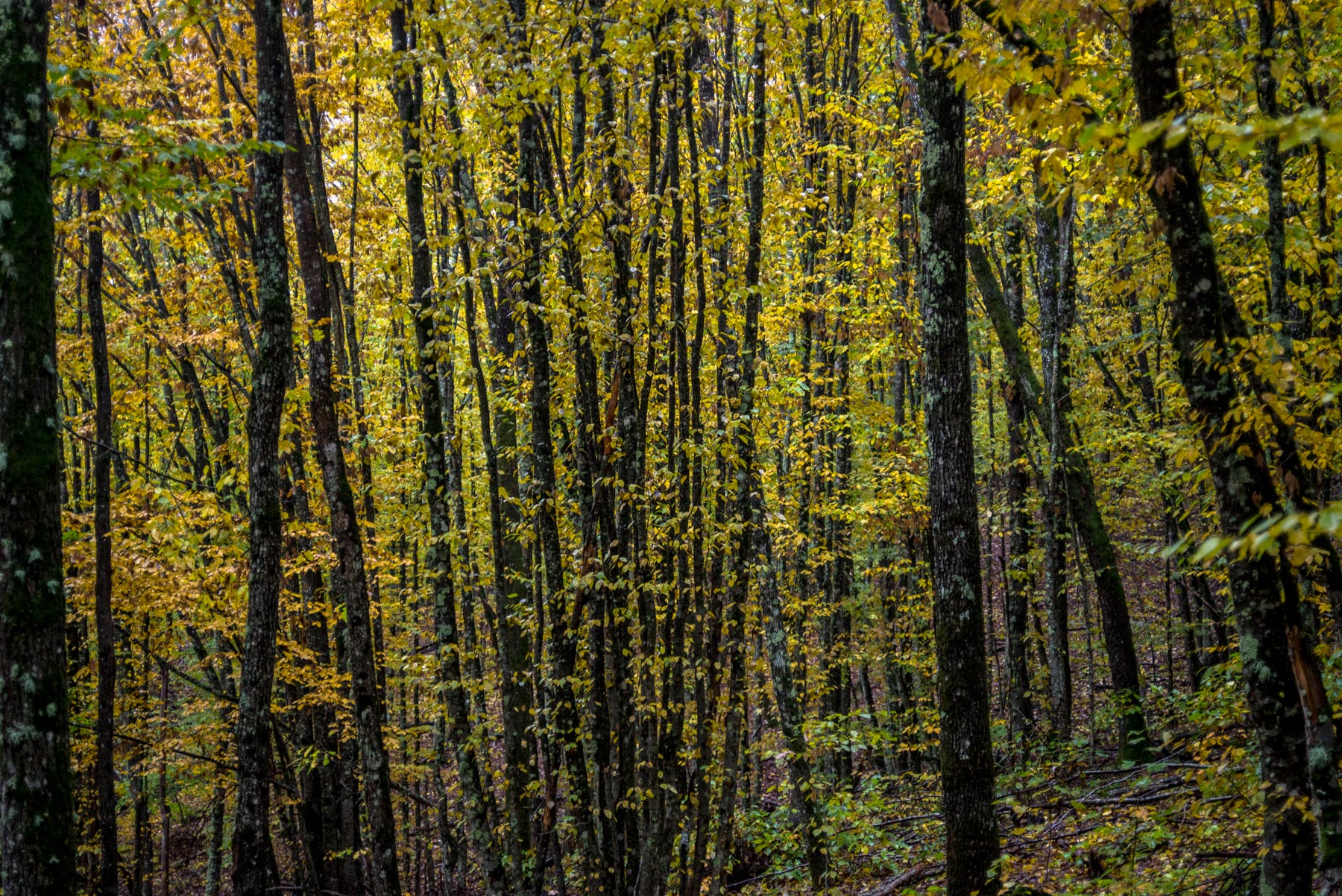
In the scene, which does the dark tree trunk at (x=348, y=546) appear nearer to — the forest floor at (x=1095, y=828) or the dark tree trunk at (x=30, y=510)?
the dark tree trunk at (x=30, y=510)

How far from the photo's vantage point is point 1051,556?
12703mm

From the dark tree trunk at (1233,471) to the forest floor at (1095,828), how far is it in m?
0.67

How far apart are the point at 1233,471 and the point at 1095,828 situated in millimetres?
4870

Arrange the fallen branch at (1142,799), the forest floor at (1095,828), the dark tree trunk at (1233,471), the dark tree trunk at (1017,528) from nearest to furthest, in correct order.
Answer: the dark tree trunk at (1233,471)
the forest floor at (1095,828)
the fallen branch at (1142,799)
the dark tree trunk at (1017,528)

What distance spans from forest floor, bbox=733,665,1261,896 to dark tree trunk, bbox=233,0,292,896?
600cm

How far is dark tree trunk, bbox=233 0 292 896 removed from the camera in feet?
23.5

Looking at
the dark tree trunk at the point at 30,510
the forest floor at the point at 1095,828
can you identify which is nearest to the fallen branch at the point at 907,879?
the forest floor at the point at 1095,828

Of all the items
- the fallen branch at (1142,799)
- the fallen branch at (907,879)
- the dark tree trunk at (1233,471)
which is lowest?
the fallen branch at (907,879)

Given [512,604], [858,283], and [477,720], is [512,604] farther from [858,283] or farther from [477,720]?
[858,283]

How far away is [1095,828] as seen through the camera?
7.18 metres

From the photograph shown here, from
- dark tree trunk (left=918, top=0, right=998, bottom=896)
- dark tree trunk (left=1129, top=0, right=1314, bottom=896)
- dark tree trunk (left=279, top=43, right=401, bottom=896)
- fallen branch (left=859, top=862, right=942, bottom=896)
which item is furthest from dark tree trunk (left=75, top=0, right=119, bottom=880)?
dark tree trunk (left=1129, top=0, right=1314, bottom=896)

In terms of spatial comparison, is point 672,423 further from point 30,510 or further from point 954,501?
point 30,510

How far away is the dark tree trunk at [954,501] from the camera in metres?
5.34

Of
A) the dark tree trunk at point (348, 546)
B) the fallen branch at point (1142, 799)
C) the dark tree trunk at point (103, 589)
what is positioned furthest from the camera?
the dark tree trunk at point (103, 589)
